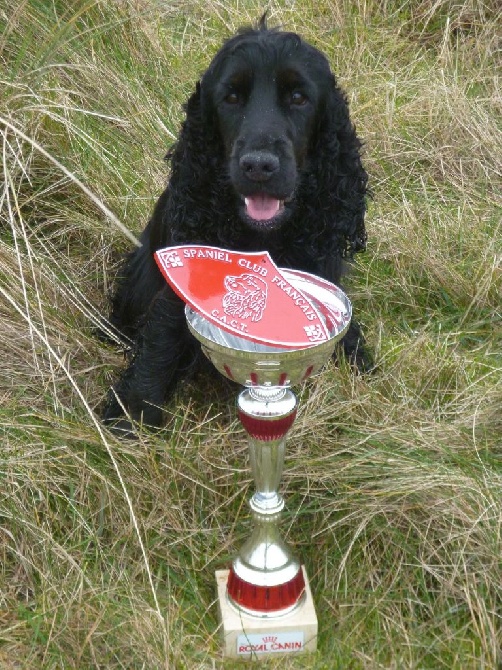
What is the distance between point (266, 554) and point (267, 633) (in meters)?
0.17

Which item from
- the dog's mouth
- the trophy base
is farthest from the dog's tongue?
the trophy base

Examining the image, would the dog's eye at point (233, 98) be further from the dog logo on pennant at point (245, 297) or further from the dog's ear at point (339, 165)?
the dog logo on pennant at point (245, 297)

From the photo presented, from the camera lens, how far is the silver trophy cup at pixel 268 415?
1.85 meters

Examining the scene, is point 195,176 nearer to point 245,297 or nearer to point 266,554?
point 245,297

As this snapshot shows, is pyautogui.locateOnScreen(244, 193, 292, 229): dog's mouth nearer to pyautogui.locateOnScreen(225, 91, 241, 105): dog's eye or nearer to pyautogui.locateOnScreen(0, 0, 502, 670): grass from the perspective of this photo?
pyautogui.locateOnScreen(225, 91, 241, 105): dog's eye

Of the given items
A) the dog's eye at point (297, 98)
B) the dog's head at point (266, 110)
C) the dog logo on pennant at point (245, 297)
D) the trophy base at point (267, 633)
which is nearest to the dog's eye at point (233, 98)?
the dog's head at point (266, 110)

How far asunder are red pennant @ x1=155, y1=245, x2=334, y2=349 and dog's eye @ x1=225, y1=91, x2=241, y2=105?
0.72 m

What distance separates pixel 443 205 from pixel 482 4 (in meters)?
1.64

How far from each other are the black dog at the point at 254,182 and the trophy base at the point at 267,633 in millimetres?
723

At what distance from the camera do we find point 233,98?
2541 millimetres

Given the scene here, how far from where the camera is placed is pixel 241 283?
6.27ft

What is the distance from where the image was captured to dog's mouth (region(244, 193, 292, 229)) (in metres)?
2.57

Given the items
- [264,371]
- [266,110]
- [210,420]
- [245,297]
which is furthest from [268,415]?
[266,110]

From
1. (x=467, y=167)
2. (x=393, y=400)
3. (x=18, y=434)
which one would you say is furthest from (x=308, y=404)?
(x=467, y=167)
